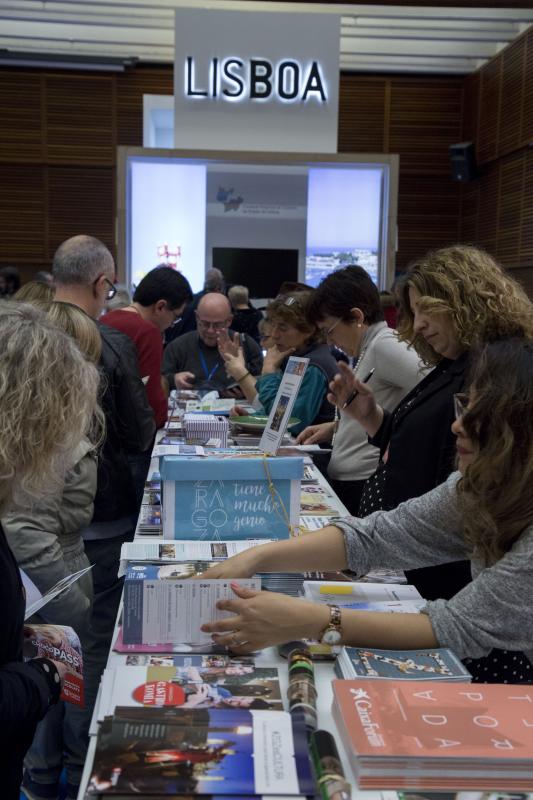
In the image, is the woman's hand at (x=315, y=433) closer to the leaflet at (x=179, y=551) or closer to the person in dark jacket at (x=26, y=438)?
the leaflet at (x=179, y=551)

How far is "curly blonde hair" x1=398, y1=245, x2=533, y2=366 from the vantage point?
2.16 meters

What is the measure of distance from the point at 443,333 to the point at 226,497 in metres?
0.75

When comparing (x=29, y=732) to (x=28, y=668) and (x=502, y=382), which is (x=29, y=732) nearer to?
(x=28, y=668)

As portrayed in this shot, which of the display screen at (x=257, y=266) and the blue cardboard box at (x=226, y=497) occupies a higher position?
the display screen at (x=257, y=266)

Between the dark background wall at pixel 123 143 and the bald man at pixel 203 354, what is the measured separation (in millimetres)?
5642

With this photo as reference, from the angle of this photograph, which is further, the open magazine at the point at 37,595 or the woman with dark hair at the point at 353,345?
the woman with dark hair at the point at 353,345

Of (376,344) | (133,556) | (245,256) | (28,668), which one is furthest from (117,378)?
(245,256)

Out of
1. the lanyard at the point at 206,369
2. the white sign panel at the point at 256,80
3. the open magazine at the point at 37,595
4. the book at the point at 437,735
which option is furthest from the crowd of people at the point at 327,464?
the white sign panel at the point at 256,80

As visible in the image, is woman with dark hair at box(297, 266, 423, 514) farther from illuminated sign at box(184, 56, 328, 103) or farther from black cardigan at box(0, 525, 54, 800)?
illuminated sign at box(184, 56, 328, 103)

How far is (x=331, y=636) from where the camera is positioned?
1472 mm

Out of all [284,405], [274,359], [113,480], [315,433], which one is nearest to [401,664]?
[284,405]

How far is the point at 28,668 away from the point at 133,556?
47 cm

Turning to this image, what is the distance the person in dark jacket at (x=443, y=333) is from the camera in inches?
85.0

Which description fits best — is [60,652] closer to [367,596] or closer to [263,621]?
[263,621]
